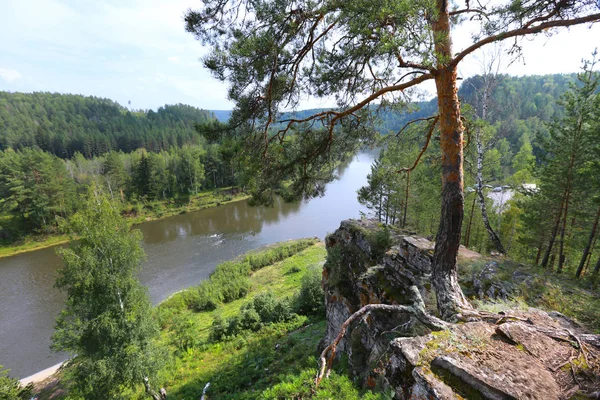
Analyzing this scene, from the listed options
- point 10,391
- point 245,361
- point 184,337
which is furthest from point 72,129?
point 245,361

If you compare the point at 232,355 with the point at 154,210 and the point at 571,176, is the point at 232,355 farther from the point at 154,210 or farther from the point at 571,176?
the point at 154,210

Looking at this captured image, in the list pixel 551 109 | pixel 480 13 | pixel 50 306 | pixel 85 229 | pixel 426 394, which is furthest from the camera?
pixel 551 109

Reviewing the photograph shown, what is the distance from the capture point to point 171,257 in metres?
27.0

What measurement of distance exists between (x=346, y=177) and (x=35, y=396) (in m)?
55.2

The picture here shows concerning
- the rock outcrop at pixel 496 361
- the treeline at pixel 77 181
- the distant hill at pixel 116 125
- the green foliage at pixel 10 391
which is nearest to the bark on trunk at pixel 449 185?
the rock outcrop at pixel 496 361

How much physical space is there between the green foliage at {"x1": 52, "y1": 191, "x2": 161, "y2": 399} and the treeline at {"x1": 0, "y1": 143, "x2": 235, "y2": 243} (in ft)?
46.2

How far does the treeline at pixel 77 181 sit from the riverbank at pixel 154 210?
3.65 ft

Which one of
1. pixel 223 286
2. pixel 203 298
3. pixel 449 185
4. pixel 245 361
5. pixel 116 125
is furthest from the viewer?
pixel 116 125

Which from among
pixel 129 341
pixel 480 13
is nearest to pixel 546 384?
pixel 480 13

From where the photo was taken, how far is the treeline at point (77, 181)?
34219 millimetres

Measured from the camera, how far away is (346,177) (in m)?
60.3

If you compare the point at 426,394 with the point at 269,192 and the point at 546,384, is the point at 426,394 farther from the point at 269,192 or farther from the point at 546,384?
the point at 269,192

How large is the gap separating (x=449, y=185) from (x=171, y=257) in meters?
28.1

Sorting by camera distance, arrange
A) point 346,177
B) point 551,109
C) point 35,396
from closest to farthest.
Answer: point 35,396 → point 346,177 → point 551,109
